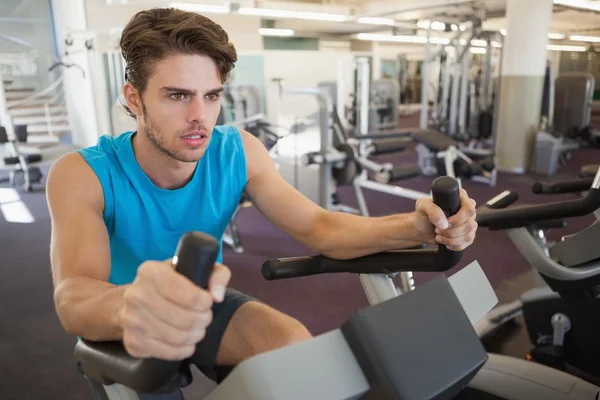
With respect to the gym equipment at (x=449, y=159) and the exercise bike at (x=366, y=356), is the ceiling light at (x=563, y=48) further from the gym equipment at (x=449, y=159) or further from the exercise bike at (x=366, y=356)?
the exercise bike at (x=366, y=356)

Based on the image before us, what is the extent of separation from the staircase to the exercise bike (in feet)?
23.1

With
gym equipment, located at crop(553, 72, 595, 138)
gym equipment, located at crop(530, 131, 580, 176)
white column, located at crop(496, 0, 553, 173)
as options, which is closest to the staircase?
white column, located at crop(496, 0, 553, 173)

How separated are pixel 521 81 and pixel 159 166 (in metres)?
5.12

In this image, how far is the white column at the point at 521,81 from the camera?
498 centimetres

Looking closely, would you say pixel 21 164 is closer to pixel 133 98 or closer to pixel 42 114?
pixel 42 114

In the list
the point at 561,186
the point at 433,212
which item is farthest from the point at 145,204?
the point at 561,186

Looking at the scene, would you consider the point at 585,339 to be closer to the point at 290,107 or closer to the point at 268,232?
the point at 268,232

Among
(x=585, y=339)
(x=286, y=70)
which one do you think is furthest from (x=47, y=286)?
(x=286, y=70)

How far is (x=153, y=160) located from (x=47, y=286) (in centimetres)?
217

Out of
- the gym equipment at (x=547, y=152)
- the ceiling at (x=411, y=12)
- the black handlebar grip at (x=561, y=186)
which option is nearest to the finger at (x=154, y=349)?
the black handlebar grip at (x=561, y=186)

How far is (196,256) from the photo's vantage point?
38 cm

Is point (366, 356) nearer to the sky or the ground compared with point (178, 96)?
nearer to the ground

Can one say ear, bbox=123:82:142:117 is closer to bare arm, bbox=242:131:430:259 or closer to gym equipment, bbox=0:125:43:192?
bare arm, bbox=242:131:430:259

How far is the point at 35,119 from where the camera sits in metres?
6.89
